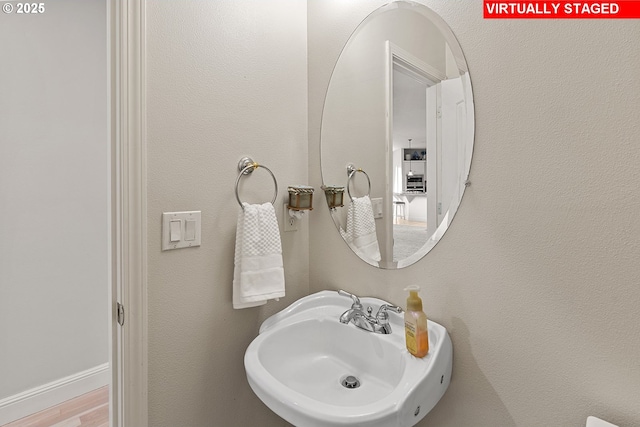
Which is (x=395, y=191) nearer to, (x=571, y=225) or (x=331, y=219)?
(x=331, y=219)

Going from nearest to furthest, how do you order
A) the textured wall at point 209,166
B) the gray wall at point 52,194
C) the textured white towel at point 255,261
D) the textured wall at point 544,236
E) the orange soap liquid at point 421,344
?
the textured wall at point 544,236 → the orange soap liquid at point 421,344 → the textured wall at point 209,166 → the textured white towel at point 255,261 → the gray wall at point 52,194

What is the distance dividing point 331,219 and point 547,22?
886mm

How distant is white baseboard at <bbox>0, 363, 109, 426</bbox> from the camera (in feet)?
5.42

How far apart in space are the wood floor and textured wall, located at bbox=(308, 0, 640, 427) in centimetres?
182

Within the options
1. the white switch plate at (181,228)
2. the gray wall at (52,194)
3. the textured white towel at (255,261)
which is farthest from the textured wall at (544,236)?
the gray wall at (52,194)

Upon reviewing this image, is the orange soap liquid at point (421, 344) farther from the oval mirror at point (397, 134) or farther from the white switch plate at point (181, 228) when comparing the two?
the white switch plate at point (181, 228)

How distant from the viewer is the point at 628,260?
0.67 meters

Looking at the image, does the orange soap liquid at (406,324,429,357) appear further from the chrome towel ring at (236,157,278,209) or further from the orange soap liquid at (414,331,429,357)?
the chrome towel ring at (236,157,278,209)

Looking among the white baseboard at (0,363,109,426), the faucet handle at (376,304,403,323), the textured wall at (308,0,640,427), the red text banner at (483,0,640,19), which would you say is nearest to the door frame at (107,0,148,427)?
the faucet handle at (376,304,403,323)

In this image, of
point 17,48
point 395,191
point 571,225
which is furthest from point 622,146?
point 17,48

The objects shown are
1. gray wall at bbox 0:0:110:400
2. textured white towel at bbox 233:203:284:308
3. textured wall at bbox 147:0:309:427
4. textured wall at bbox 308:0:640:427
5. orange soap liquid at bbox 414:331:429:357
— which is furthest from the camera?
gray wall at bbox 0:0:110:400

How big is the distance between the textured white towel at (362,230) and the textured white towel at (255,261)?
1.00 ft

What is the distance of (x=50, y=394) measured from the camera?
1.78 m

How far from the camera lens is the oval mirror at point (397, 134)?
36.9 inches
